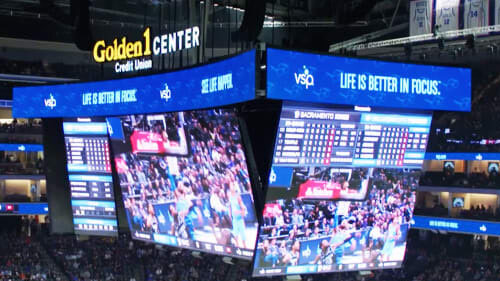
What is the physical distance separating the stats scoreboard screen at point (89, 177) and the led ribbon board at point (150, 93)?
0.49 m

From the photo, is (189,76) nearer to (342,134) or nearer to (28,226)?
(342,134)

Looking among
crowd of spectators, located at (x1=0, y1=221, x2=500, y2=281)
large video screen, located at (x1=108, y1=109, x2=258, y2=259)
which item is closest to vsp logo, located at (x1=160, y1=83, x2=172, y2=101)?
large video screen, located at (x1=108, y1=109, x2=258, y2=259)

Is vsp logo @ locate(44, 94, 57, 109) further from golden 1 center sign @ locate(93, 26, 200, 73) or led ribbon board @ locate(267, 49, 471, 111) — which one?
led ribbon board @ locate(267, 49, 471, 111)

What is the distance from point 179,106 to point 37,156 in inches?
945

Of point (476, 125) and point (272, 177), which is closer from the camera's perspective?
point (272, 177)

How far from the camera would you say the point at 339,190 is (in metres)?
13.6

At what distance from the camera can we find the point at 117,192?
59.5ft

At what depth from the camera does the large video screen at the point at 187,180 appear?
1385cm

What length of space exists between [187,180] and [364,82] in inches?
161

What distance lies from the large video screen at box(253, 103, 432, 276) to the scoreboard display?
0.02 m

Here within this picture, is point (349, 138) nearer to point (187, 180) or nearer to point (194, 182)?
point (194, 182)

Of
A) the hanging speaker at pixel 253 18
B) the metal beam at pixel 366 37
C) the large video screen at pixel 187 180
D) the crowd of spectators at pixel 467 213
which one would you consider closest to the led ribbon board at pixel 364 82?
the large video screen at pixel 187 180

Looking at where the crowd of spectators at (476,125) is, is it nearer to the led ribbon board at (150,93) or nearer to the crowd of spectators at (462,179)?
the crowd of spectators at (462,179)

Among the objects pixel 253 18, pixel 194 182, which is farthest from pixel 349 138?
pixel 194 182
